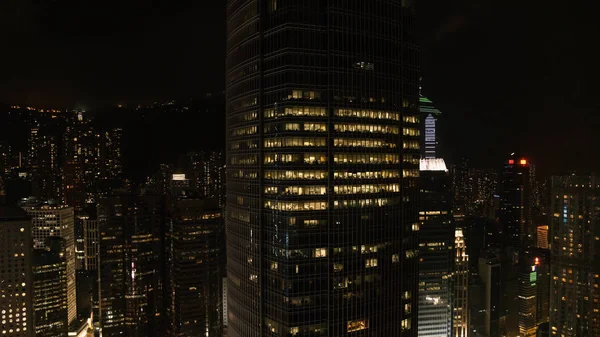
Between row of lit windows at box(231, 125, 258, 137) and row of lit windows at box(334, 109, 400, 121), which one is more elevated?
row of lit windows at box(334, 109, 400, 121)

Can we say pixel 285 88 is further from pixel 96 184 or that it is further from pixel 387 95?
pixel 96 184

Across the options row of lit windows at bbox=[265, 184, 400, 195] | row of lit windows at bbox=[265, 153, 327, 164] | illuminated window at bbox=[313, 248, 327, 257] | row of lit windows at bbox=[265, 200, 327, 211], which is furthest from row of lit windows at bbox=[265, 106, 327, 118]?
illuminated window at bbox=[313, 248, 327, 257]

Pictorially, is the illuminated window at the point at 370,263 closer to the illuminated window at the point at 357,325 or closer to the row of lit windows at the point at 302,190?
the illuminated window at the point at 357,325

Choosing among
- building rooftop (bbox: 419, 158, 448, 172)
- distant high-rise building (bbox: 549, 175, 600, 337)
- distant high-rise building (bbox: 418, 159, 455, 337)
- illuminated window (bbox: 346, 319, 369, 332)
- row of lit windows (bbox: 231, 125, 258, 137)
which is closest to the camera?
illuminated window (bbox: 346, 319, 369, 332)

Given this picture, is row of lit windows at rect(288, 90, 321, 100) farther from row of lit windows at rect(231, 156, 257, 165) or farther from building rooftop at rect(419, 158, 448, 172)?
building rooftop at rect(419, 158, 448, 172)

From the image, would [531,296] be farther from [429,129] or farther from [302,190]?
A: [302,190]

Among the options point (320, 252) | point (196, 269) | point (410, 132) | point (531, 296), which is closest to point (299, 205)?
point (320, 252)
